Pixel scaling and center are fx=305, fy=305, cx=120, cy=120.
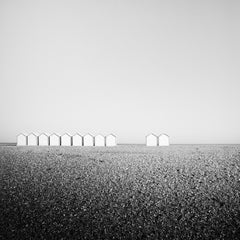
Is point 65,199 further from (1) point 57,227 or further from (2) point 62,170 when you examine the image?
(2) point 62,170

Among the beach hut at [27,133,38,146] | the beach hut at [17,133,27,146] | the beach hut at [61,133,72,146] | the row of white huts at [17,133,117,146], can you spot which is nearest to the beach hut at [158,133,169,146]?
the row of white huts at [17,133,117,146]

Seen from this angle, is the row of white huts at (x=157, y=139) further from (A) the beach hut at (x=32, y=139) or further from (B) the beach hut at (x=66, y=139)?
(A) the beach hut at (x=32, y=139)

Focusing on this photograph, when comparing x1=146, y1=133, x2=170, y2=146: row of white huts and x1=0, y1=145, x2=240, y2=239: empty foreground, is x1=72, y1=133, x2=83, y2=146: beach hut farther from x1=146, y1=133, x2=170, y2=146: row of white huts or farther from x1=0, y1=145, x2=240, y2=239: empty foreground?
x1=0, y1=145, x2=240, y2=239: empty foreground

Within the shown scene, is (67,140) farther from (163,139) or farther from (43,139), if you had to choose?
(163,139)

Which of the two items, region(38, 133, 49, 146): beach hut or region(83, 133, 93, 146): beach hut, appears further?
region(38, 133, 49, 146): beach hut

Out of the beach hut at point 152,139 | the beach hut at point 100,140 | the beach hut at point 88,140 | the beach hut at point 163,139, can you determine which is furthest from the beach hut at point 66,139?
the beach hut at point 163,139

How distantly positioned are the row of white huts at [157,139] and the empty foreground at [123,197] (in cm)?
446

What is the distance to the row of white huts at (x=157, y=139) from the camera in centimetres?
1076

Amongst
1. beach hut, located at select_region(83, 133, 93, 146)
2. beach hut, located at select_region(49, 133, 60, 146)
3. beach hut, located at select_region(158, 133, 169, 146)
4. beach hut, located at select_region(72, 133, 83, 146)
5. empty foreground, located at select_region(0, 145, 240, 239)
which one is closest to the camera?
empty foreground, located at select_region(0, 145, 240, 239)

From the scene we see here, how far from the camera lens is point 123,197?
4781 millimetres

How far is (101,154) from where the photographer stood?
6.61 m

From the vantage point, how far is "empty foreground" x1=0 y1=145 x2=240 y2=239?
4199 mm

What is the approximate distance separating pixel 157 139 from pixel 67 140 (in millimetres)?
3465

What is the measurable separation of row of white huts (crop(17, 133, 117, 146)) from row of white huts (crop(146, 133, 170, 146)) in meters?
1.27
